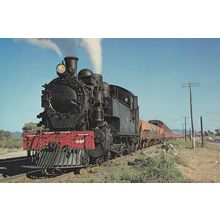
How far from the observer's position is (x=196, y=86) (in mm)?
11719

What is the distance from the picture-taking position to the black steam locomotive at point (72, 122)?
373 inches

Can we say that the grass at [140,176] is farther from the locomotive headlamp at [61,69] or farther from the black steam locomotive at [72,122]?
the locomotive headlamp at [61,69]

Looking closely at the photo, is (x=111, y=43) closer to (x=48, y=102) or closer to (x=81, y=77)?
(x=81, y=77)

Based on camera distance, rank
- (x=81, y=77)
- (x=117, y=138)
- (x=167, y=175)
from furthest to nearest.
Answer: (x=117, y=138) → (x=81, y=77) → (x=167, y=175)

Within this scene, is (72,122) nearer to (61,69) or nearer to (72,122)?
(72,122)

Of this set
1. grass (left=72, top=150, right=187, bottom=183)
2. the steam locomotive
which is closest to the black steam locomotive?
the steam locomotive

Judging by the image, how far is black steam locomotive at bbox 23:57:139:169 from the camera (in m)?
9.48

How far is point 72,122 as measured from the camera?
10039 millimetres

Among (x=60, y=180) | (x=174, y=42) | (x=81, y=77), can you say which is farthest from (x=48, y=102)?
(x=174, y=42)

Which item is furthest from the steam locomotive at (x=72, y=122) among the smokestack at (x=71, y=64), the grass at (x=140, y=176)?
the grass at (x=140, y=176)

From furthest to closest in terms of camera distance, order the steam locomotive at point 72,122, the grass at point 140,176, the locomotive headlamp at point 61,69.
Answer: the locomotive headlamp at point 61,69 → the steam locomotive at point 72,122 → the grass at point 140,176
